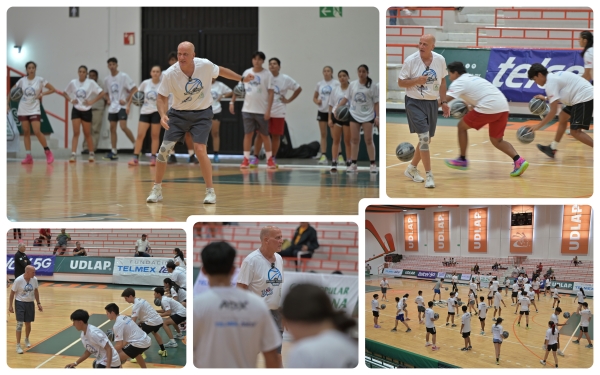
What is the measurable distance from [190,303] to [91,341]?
115 cm

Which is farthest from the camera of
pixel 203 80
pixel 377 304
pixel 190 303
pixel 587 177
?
pixel 587 177

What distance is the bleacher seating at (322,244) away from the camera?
4.77m

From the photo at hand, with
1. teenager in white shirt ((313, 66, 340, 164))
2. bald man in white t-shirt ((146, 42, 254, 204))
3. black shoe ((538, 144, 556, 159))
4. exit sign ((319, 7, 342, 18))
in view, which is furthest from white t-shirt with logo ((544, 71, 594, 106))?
exit sign ((319, 7, 342, 18))

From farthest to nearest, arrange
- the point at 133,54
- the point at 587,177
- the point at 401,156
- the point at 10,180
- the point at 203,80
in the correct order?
1. the point at 133,54
2. the point at 10,180
3. the point at 587,177
4. the point at 401,156
5. the point at 203,80

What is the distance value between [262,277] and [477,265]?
1630mm

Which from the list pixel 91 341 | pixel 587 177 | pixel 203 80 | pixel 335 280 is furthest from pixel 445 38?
pixel 91 341

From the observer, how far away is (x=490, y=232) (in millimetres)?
Answer: 4227

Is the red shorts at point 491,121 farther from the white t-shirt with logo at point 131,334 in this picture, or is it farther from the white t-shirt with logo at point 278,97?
the white t-shirt with logo at point 278,97

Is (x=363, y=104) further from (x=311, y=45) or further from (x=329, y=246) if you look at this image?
(x=311, y=45)

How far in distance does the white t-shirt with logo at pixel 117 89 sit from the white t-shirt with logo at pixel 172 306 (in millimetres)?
8267

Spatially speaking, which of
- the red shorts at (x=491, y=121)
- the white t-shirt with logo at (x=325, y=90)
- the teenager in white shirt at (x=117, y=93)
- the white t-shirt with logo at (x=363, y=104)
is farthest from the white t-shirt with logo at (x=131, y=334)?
the white t-shirt with logo at (x=325, y=90)

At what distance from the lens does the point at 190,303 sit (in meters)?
3.61

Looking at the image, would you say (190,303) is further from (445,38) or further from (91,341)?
(445,38)

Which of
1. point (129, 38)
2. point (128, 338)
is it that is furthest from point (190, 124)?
point (129, 38)
